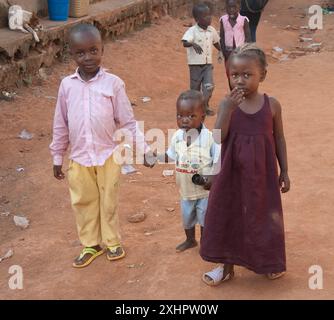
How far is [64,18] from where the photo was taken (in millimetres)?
9102

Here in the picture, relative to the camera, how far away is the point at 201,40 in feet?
22.6

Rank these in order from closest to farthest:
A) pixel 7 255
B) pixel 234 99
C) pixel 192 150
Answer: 1. pixel 234 99
2. pixel 192 150
3. pixel 7 255

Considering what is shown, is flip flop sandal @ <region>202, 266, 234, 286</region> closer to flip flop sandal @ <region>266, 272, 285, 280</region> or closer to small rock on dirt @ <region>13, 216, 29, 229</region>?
flip flop sandal @ <region>266, 272, 285, 280</region>

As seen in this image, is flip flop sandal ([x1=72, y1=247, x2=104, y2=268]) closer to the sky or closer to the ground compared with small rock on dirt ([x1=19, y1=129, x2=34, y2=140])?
closer to the ground

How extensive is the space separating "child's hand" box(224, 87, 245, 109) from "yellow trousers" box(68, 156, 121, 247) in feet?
3.32

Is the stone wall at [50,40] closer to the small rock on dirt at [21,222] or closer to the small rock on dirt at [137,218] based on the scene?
the small rock on dirt at [21,222]

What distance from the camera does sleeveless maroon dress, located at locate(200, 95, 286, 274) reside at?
306 cm

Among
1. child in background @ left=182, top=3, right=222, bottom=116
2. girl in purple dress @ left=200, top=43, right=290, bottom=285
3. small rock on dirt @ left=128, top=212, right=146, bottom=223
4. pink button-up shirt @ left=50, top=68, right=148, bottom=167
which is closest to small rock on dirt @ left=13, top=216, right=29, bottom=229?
small rock on dirt @ left=128, top=212, right=146, bottom=223

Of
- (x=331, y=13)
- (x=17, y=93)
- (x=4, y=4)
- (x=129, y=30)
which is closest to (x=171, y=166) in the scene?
(x=17, y=93)

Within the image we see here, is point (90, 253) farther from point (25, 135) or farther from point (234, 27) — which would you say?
point (234, 27)

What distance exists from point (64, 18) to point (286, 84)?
3509mm

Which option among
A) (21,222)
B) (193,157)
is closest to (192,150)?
(193,157)

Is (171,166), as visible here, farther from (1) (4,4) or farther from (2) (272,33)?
(2) (272,33)

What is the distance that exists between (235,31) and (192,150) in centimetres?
398
